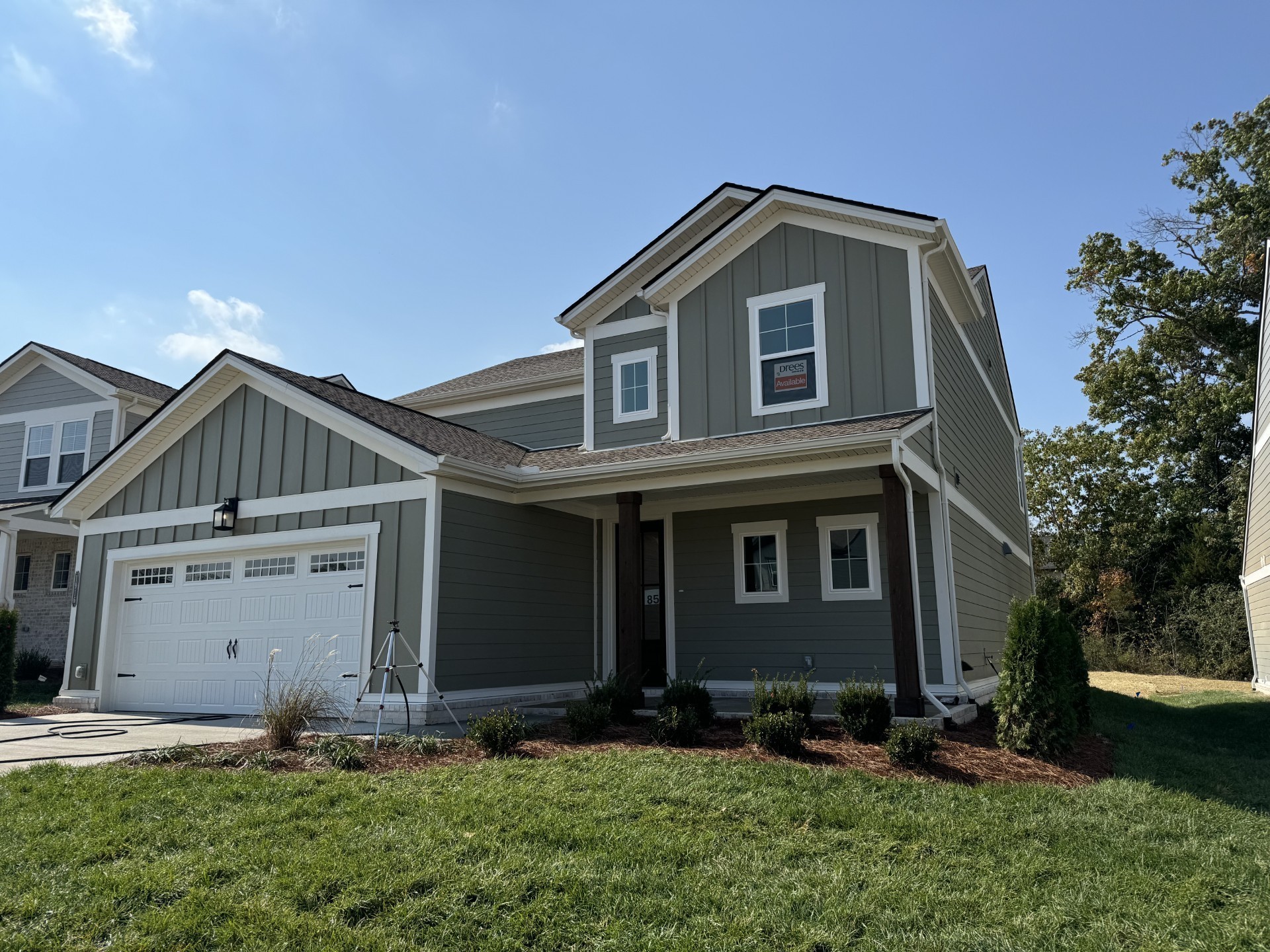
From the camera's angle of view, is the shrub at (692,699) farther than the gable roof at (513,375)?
No

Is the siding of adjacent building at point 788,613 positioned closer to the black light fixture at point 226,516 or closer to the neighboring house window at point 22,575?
the black light fixture at point 226,516

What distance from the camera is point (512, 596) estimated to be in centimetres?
1139

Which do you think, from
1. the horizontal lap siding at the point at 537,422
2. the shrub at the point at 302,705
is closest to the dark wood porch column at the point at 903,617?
the shrub at the point at 302,705

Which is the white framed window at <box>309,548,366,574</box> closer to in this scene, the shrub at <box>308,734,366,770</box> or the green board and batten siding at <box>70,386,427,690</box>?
the green board and batten siding at <box>70,386,427,690</box>

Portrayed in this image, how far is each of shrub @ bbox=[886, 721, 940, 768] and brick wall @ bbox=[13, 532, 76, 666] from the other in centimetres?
1809

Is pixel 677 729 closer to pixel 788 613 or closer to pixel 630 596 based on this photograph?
pixel 630 596

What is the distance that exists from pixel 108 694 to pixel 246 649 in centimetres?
285

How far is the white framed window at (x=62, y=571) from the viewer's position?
61.7 ft

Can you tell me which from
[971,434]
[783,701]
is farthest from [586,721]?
[971,434]

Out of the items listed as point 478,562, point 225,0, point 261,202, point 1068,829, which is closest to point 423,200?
point 261,202

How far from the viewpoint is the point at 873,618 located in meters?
11.0

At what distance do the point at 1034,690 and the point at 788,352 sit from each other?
5.42m

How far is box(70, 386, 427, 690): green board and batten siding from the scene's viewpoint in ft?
34.1

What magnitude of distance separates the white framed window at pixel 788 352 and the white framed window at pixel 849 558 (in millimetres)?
1603
